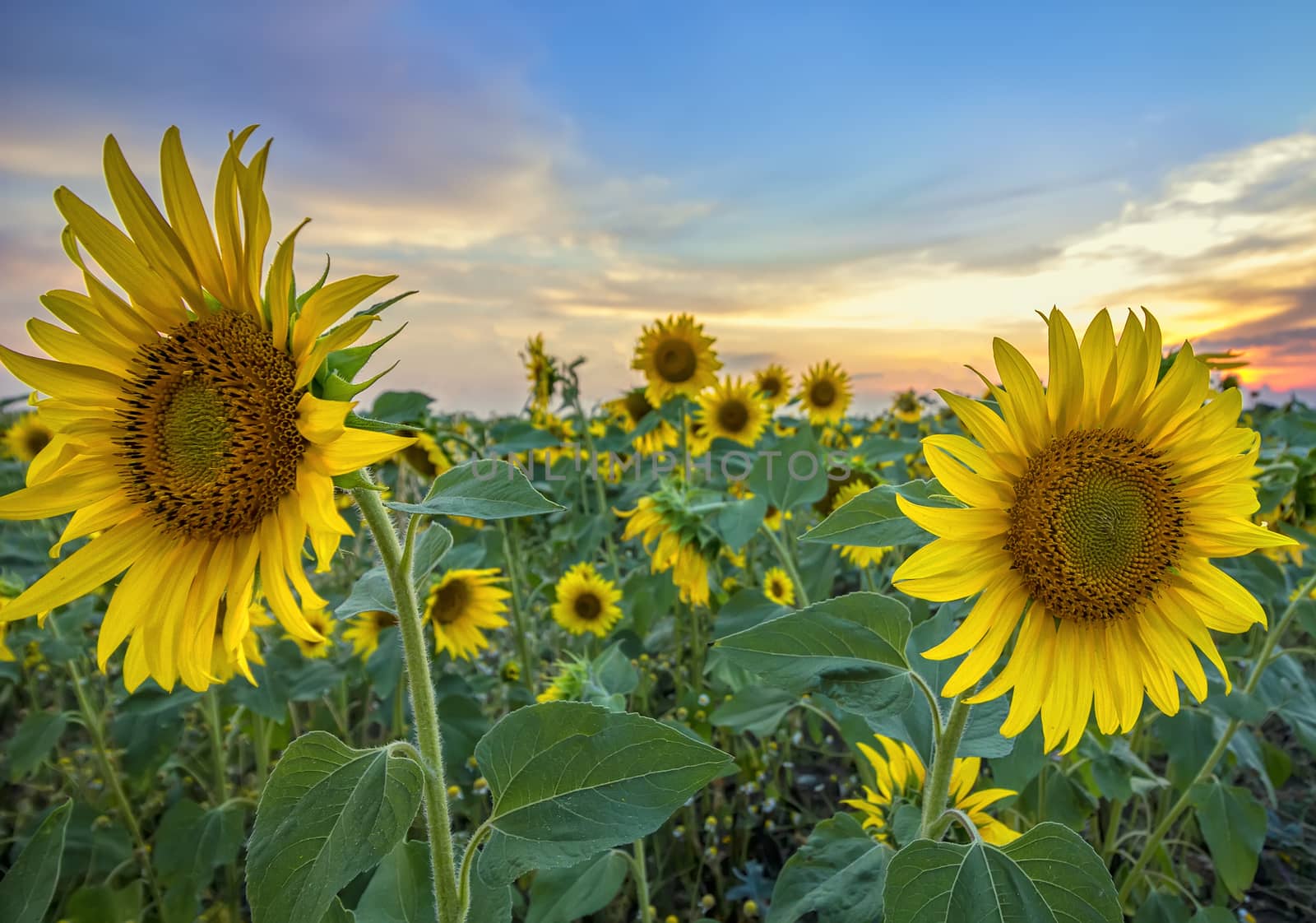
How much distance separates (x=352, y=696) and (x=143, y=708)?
1.67 metres

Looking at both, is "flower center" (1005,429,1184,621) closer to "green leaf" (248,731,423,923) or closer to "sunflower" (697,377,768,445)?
"green leaf" (248,731,423,923)

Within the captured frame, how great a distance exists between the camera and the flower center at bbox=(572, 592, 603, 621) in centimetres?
352

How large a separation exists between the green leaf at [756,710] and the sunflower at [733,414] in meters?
3.14

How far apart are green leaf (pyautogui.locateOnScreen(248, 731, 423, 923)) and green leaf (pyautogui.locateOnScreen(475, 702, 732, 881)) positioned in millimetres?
154

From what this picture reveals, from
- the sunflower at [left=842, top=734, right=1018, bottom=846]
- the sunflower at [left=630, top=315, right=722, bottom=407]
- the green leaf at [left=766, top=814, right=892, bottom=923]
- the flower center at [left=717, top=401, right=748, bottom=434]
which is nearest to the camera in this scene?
the green leaf at [left=766, top=814, right=892, bottom=923]

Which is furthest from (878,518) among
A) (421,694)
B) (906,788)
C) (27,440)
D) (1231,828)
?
(27,440)

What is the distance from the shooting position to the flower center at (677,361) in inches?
183

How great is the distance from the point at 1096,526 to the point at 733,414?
12.9 ft

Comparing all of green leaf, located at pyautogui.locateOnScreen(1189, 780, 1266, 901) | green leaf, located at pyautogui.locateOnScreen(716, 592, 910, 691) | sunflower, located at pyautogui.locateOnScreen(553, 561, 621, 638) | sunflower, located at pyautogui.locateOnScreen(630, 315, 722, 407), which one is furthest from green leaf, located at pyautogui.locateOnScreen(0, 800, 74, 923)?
sunflower, located at pyautogui.locateOnScreen(630, 315, 722, 407)

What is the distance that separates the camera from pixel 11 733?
3996 millimetres

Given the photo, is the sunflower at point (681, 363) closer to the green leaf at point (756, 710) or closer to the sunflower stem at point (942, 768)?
the green leaf at point (756, 710)

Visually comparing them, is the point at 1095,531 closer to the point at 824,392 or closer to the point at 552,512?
the point at 552,512

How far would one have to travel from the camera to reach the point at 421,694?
1.20 meters

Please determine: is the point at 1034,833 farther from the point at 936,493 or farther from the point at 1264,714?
the point at 1264,714
